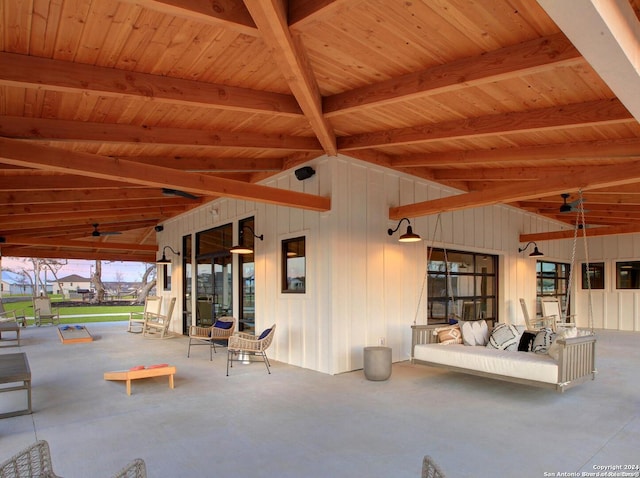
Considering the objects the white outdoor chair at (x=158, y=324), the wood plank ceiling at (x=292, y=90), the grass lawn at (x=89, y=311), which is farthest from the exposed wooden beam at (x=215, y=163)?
the grass lawn at (x=89, y=311)

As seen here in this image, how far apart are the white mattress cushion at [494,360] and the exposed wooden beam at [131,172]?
2647 millimetres

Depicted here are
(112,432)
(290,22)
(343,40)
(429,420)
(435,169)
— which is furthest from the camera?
(435,169)

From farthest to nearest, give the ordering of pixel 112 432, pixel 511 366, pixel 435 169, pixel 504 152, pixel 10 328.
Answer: pixel 10 328, pixel 435 169, pixel 504 152, pixel 511 366, pixel 112 432

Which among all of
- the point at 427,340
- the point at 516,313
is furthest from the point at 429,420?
the point at 516,313

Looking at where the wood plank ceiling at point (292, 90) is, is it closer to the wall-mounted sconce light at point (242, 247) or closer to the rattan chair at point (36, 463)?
the wall-mounted sconce light at point (242, 247)

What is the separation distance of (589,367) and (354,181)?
391cm

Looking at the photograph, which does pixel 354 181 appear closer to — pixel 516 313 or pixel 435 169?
pixel 435 169

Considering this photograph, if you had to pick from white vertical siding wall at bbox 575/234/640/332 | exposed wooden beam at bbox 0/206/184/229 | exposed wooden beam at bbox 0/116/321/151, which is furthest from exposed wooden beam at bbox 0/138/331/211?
white vertical siding wall at bbox 575/234/640/332

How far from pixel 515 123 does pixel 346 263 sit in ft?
9.87

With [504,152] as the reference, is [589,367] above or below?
below

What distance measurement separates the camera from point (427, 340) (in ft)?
20.2

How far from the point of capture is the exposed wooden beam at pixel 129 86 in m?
3.15

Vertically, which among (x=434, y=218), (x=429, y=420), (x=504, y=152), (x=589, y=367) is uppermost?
(x=504, y=152)

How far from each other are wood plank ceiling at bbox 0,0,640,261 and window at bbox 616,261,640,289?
26.8 ft
